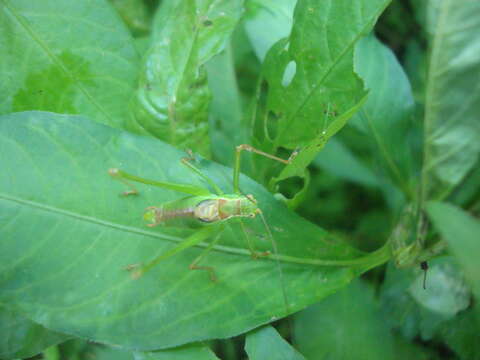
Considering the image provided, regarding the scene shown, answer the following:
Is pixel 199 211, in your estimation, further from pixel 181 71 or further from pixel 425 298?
pixel 425 298

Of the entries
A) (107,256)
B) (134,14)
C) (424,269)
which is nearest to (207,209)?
(107,256)

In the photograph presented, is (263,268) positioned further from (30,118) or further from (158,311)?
(30,118)

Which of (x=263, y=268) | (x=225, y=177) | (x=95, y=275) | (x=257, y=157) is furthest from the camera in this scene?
(x=257, y=157)

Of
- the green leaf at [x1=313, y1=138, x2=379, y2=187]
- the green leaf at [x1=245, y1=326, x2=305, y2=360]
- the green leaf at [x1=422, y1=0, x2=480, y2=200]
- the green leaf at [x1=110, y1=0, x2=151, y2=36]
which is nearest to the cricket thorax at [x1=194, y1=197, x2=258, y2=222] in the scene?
the green leaf at [x1=245, y1=326, x2=305, y2=360]

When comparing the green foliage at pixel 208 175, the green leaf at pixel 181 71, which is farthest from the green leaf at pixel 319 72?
the green leaf at pixel 181 71

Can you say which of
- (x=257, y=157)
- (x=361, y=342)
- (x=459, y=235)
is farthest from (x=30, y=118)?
(x=361, y=342)

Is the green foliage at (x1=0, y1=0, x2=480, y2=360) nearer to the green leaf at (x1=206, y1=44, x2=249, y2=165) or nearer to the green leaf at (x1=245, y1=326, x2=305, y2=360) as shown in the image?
the green leaf at (x1=245, y1=326, x2=305, y2=360)
